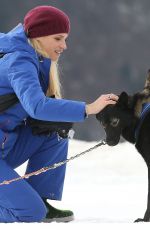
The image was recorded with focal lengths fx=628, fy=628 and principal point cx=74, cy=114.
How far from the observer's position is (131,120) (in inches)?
140

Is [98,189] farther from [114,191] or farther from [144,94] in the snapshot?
[144,94]

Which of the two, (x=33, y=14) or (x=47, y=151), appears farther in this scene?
(x=47, y=151)

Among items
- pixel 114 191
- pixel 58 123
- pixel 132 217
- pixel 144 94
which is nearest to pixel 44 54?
pixel 58 123

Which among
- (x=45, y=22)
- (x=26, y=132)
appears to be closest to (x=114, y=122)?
(x=26, y=132)

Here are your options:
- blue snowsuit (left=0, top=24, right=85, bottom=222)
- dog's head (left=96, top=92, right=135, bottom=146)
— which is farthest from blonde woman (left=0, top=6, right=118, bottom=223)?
dog's head (left=96, top=92, right=135, bottom=146)

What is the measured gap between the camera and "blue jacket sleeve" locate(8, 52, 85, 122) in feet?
10.0

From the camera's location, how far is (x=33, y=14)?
11.1 ft

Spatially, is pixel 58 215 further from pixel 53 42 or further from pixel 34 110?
pixel 53 42

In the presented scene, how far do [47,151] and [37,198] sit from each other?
39cm

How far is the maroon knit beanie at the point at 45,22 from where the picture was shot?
132 inches

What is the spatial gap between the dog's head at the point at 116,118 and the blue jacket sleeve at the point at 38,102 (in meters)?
0.36

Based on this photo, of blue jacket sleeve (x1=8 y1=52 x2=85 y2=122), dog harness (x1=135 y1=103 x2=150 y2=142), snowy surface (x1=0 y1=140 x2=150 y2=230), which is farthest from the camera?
snowy surface (x1=0 y1=140 x2=150 y2=230)

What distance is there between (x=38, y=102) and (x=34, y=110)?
0.05 m

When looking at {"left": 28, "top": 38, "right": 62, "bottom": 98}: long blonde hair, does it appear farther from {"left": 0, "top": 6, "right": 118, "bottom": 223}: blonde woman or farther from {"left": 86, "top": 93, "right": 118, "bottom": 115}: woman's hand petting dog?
{"left": 86, "top": 93, "right": 118, "bottom": 115}: woman's hand petting dog
